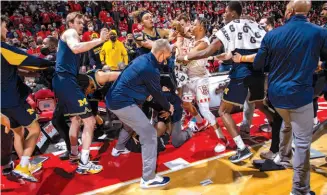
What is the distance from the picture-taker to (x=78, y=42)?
3836 mm

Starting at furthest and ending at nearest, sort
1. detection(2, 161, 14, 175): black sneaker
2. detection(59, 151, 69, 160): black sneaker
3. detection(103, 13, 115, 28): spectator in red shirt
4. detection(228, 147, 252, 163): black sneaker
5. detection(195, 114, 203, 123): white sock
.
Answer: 1. detection(103, 13, 115, 28): spectator in red shirt
2. detection(195, 114, 203, 123): white sock
3. detection(59, 151, 69, 160): black sneaker
4. detection(228, 147, 252, 163): black sneaker
5. detection(2, 161, 14, 175): black sneaker

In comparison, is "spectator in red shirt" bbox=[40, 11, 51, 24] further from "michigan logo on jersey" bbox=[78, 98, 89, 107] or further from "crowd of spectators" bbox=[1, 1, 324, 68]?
"michigan logo on jersey" bbox=[78, 98, 89, 107]

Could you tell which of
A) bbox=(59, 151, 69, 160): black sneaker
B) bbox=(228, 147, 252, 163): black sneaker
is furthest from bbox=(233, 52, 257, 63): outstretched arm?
bbox=(59, 151, 69, 160): black sneaker

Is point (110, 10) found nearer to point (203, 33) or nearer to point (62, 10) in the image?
point (62, 10)

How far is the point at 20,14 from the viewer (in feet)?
44.9

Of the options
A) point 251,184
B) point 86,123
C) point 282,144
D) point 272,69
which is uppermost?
point 272,69

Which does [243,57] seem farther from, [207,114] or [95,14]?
[95,14]

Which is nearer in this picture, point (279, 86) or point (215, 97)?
point (279, 86)

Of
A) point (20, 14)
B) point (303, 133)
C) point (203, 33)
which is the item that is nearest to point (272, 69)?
point (303, 133)

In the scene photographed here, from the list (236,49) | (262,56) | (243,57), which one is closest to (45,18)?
(236,49)

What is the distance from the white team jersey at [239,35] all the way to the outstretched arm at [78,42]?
128 centimetres

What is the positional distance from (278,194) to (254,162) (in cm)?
73

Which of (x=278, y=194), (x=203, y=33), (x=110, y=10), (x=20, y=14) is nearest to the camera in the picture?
(x=278, y=194)

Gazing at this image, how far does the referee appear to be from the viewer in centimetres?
298
